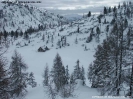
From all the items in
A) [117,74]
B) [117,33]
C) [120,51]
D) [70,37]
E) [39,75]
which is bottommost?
[39,75]

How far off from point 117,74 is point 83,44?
104m

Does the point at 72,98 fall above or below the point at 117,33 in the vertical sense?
below

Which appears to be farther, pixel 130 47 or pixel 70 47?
pixel 70 47

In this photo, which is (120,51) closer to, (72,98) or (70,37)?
(72,98)

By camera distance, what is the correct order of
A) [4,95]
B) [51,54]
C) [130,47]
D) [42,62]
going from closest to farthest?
[4,95] < [130,47] < [42,62] < [51,54]

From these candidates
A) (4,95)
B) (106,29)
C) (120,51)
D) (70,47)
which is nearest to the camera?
(4,95)

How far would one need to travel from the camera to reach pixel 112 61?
57.1 ft

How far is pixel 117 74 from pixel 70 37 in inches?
4832

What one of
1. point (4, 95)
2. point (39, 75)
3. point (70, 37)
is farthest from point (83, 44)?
point (4, 95)

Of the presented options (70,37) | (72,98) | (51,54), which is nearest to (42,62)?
(51,54)

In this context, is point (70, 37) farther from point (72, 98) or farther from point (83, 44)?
point (72, 98)

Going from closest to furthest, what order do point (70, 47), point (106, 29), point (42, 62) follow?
point (42, 62) → point (70, 47) → point (106, 29)

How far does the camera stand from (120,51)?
16703mm

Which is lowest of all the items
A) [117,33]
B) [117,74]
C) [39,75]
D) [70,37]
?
[39,75]
